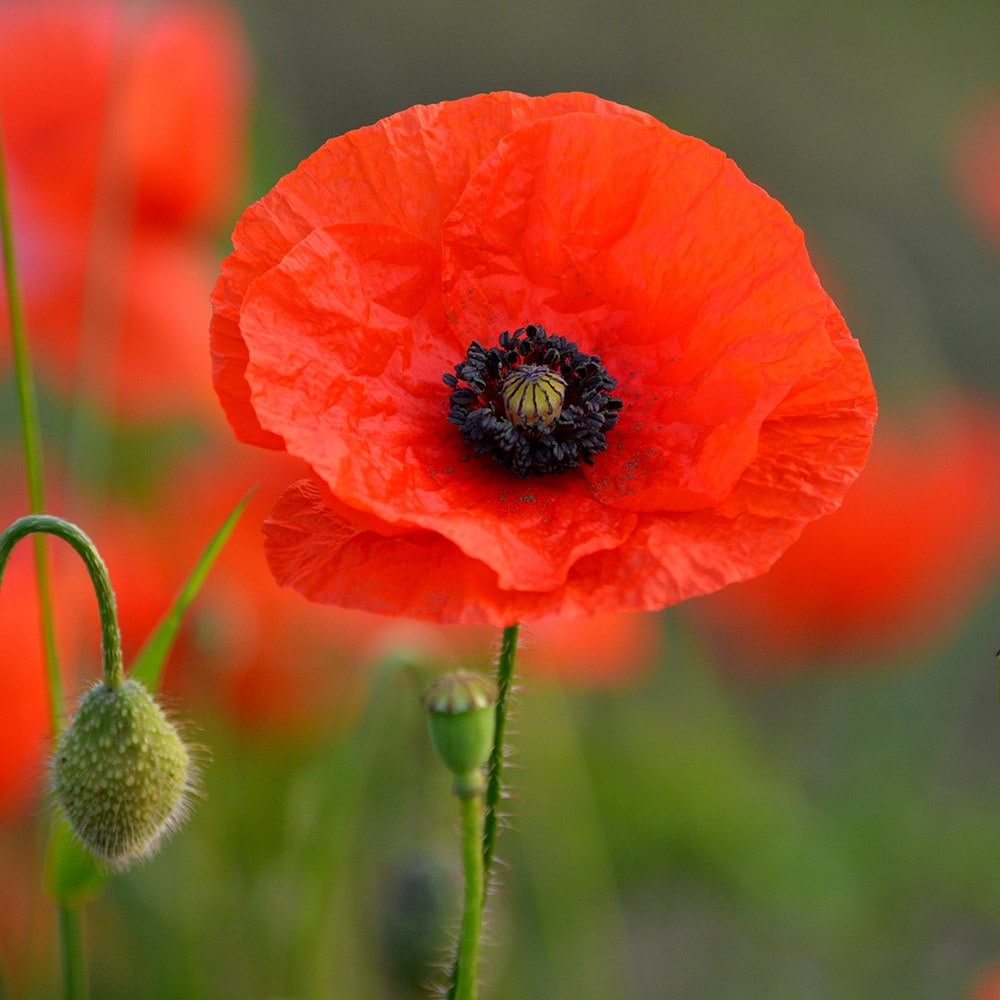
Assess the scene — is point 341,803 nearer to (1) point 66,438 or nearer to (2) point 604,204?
(2) point 604,204

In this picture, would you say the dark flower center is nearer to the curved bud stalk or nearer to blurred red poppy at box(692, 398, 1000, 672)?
the curved bud stalk

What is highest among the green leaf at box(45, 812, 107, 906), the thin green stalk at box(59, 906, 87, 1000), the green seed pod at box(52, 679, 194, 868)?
the green seed pod at box(52, 679, 194, 868)

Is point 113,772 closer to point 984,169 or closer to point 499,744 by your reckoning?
point 499,744

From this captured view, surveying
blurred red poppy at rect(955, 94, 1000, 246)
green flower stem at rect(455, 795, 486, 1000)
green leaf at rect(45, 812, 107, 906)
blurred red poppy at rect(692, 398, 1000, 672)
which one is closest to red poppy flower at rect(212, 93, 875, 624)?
green flower stem at rect(455, 795, 486, 1000)

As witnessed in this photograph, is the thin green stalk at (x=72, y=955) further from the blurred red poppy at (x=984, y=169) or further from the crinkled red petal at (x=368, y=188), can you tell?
the blurred red poppy at (x=984, y=169)

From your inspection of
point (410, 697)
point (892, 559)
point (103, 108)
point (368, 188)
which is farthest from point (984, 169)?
point (368, 188)

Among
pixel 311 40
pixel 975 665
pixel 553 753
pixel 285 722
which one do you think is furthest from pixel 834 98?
pixel 285 722
